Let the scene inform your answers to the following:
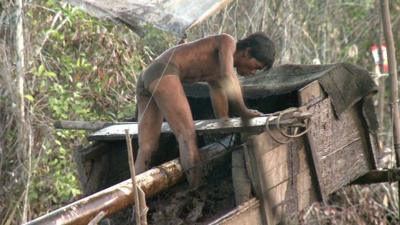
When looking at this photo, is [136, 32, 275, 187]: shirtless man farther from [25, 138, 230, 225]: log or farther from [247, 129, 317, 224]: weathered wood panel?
[247, 129, 317, 224]: weathered wood panel

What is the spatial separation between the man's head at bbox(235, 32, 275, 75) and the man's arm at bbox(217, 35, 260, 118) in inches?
7.6

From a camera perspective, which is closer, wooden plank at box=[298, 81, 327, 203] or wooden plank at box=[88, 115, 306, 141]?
wooden plank at box=[88, 115, 306, 141]

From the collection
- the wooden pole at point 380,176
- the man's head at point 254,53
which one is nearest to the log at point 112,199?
the man's head at point 254,53

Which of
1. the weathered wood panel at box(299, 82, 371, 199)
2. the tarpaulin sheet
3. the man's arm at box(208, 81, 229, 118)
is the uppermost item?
the tarpaulin sheet

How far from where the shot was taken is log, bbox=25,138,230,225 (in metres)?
3.48

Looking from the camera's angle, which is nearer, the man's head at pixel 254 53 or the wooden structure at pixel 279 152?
the wooden structure at pixel 279 152

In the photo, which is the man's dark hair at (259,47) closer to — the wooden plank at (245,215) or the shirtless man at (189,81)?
the shirtless man at (189,81)

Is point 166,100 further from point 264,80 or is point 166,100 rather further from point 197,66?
point 264,80

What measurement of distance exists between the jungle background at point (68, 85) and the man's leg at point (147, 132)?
20.9 inches

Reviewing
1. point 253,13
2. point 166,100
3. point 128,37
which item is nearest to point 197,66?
point 166,100

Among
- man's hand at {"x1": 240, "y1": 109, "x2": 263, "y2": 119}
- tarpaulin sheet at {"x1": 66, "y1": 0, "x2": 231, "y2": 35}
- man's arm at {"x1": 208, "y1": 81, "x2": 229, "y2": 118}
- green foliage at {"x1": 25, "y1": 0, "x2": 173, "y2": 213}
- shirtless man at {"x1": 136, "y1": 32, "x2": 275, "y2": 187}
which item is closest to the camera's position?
tarpaulin sheet at {"x1": 66, "y1": 0, "x2": 231, "y2": 35}

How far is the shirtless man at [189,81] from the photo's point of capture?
4.85 metres

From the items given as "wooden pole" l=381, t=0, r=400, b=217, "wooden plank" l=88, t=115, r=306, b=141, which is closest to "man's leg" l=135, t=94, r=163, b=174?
"wooden plank" l=88, t=115, r=306, b=141

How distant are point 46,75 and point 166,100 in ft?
8.42
